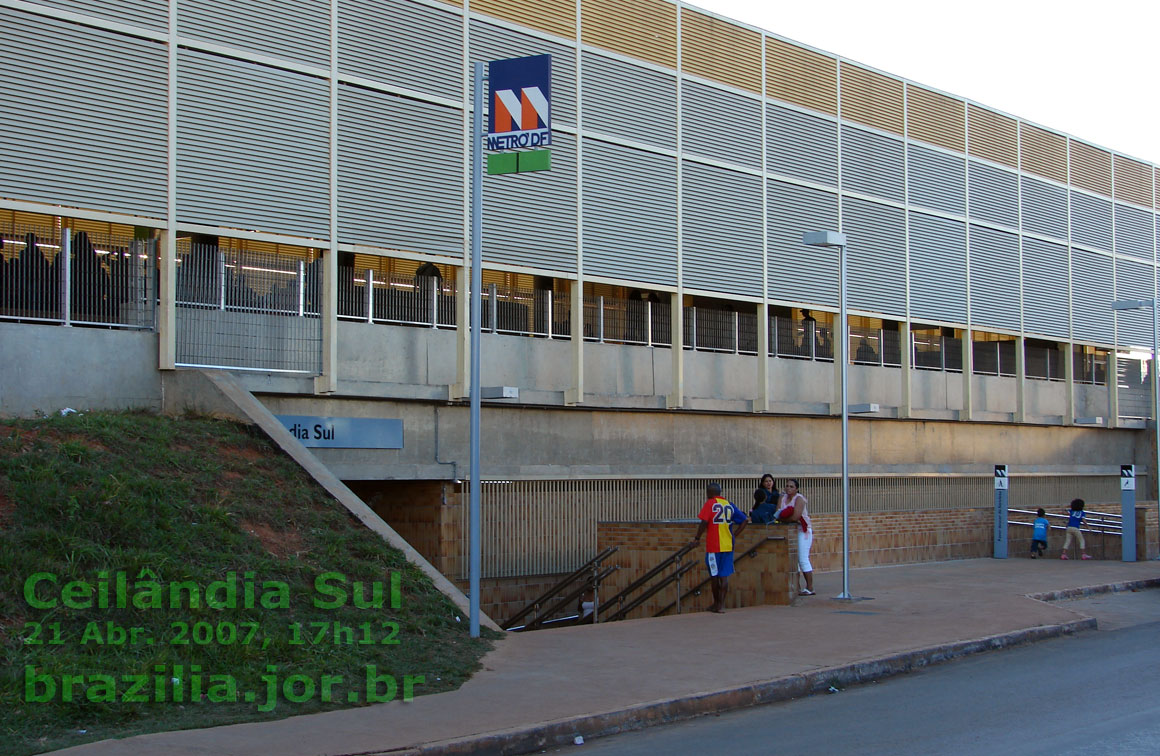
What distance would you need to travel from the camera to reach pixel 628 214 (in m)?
25.1

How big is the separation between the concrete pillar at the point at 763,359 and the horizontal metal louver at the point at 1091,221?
14.3m

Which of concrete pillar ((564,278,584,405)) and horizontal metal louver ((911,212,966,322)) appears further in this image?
horizontal metal louver ((911,212,966,322))

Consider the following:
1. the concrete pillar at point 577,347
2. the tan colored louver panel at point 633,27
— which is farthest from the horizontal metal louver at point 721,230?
the concrete pillar at point 577,347

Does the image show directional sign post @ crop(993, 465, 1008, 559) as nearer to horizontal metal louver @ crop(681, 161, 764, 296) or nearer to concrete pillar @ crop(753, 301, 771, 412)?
concrete pillar @ crop(753, 301, 771, 412)

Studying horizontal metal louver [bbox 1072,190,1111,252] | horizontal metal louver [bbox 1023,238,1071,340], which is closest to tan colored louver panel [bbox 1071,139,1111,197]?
horizontal metal louver [bbox 1072,190,1111,252]

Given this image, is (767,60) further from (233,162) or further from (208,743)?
(208,743)

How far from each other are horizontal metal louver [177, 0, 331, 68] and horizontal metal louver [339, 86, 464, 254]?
0.89 metres

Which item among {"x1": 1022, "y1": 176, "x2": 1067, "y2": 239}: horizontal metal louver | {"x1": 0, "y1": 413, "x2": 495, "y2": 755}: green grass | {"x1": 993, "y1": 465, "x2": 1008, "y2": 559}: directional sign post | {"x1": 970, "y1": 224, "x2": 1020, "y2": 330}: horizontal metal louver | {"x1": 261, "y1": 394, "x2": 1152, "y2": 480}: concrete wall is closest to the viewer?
{"x1": 0, "y1": 413, "x2": 495, "y2": 755}: green grass

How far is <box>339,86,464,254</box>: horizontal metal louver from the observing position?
20984 millimetres

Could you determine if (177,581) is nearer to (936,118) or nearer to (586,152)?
(586,152)

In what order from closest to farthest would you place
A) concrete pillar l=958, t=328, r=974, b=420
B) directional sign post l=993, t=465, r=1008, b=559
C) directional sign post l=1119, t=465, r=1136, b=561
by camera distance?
1. directional sign post l=1119, t=465, r=1136, b=561
2. directional sign post l=993, t=465, r=1008, b=559
3. concrete pillar l=958, t=328, r=974, b=420

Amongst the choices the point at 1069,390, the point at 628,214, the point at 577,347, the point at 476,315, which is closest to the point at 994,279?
the point at 1069,390

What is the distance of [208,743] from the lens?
8711 millimetres

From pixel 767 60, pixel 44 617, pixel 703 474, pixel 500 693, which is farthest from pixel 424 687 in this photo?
pixel 767 60
